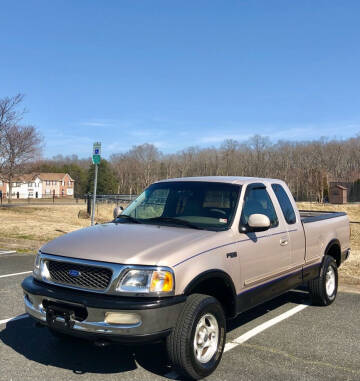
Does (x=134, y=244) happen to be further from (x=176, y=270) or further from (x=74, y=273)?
(x=74, y=273)

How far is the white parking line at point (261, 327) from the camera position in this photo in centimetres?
478

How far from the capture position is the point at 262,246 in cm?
479

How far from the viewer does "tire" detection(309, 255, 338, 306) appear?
20.3ft

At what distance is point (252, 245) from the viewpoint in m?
4.62

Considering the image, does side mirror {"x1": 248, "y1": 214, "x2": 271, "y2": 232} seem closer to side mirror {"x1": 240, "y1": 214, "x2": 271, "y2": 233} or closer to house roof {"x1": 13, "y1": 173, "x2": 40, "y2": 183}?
side mirror {"x1": 240, "y1": 214, "x2": 271, "y2": 233}

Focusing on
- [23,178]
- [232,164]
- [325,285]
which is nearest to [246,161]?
[232,164]

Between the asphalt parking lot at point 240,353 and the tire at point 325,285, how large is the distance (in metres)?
0.25

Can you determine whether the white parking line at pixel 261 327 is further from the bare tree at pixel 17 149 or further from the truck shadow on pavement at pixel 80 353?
the bare tree at pixel 17 149

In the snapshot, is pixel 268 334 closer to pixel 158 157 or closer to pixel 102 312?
pixel 102 312

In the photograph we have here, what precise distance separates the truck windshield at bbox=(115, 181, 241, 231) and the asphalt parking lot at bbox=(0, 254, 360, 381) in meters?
1.37

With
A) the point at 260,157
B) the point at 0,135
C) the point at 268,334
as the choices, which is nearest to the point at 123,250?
the point at 268,334

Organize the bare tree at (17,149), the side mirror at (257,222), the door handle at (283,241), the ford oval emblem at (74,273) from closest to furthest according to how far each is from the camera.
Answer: the ford oval emblem at (74,273) → the side mirror at (257,222) → the door handle at (283,241) → the bare tree at (17,149)

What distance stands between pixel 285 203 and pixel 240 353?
2.10 metres

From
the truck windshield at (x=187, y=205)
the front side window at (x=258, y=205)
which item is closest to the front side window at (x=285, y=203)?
the front side window at (x=258, y=205)
